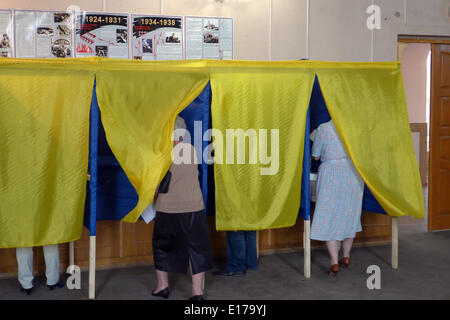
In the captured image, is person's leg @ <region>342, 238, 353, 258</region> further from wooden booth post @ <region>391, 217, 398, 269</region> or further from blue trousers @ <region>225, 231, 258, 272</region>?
blue trousers @ <region>225, 231, 258, 272</region>

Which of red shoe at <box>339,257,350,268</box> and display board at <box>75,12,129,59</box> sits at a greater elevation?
display board at <box>75,12,129,59</box>

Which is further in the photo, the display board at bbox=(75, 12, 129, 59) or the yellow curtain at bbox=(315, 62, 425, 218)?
the display board at bbox=(75, 12, 129, 59)

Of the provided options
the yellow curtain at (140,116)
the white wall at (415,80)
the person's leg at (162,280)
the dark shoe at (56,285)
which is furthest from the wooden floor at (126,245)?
the white wall at (415,80)

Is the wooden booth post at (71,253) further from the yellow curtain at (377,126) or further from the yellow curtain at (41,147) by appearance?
the yellow curtain at (377,126)

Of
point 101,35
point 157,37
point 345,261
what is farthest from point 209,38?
point 345,261

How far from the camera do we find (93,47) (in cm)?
421

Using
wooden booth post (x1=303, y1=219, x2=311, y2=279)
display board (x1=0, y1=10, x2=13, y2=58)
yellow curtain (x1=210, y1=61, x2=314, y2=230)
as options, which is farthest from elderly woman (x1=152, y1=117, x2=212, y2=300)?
display board (x1=0, y1=10, x2=13, y2=58)

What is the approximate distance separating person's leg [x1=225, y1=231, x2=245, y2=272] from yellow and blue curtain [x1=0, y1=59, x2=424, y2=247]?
0.39m

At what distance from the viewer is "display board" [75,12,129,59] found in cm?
418

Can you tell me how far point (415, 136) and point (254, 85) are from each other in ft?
19.0

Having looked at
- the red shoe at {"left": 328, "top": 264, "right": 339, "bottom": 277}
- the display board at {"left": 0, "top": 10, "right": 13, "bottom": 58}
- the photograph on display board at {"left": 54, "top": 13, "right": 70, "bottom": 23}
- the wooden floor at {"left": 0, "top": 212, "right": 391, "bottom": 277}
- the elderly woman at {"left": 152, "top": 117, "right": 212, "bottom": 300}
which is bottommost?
the red shoe at {"left": 328, "top": 264, "right": 339, "bottom": 277}

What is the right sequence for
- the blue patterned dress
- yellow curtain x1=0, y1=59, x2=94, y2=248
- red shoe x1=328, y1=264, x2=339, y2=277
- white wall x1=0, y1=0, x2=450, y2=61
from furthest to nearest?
white wall x1=0, y1=0, x2=450, y2=61 → red shoe x1=328, y1=264, x2=339, y2=277 → the blue patterned dress → yellow curtain x1=0, y1=59, x2=94, y2=248
